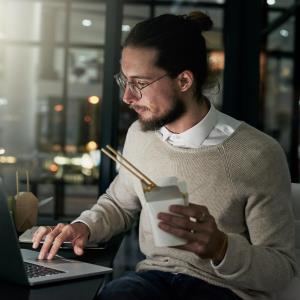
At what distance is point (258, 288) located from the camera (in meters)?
1.42

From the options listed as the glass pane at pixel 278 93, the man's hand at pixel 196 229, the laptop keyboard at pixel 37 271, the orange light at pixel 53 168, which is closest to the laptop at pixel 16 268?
the laptop keyboard at pixel 37 271

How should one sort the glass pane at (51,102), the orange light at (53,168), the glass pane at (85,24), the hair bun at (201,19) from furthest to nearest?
the orange light at (53,168), the glass pane at (51,102), the glass pane at (85,24), the hair bun at (201,19)

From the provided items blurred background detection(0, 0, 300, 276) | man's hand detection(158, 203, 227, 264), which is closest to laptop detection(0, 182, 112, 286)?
man's hand detection(158, 203, 227, 264)

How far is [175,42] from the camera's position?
1.73 meters

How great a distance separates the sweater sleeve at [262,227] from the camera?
134cm

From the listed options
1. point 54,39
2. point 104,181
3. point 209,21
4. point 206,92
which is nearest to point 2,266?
point 206,92

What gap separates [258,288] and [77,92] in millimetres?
6347

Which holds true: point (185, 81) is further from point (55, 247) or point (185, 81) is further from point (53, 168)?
point (53, 168)

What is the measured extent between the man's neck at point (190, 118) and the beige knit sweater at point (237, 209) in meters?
0.06

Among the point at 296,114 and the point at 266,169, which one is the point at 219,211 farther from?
the point at 296,114

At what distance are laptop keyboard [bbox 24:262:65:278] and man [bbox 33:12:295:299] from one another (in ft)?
0.37

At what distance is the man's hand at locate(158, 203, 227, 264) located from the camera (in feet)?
3.48

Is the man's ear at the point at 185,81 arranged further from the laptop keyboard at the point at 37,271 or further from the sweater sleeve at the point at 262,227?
the laptop keyboard at the point at 37,271

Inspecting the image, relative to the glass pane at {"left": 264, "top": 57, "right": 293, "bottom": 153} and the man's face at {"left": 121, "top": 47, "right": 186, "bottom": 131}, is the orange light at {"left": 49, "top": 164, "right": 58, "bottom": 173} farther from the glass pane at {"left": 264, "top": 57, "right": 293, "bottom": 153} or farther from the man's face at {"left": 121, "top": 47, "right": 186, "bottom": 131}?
the man's face at {"left": 121, "top": 47, "right": 186, "bottom": 131}
